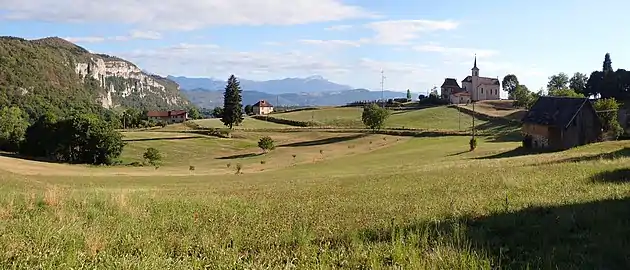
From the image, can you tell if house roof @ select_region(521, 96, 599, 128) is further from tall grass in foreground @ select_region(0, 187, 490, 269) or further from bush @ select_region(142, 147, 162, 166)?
tall grass in foreground @ select_region(0, 187, 490, 269)

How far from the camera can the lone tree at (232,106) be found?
117375mm

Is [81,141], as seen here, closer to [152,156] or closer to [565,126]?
[152,156]

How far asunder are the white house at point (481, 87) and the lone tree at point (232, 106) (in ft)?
291

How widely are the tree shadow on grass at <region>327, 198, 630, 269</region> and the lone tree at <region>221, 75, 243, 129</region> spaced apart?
109 meters

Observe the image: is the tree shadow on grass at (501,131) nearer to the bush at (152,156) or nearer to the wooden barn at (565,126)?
the wooden barn at (565,126)

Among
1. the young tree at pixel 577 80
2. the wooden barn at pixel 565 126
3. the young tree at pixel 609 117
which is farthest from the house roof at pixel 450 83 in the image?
the wooden barn at pixel 565 126

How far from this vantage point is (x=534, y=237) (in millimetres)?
8977

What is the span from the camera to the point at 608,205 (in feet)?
36.8

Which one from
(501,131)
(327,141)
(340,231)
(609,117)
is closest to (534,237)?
(340,231)

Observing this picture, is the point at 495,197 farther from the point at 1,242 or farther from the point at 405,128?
the point at 405,128

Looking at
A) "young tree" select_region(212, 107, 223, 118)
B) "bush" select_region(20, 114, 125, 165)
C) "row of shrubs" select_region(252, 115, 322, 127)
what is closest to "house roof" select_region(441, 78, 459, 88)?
"row of shrubs" select_region(252, 115, 322, 127)

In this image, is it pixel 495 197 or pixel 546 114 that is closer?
pixel 495 197

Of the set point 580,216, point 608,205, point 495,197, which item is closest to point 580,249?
point 580,216

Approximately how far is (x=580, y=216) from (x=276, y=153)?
72.0 m
